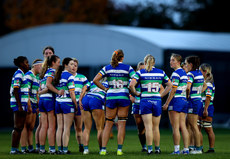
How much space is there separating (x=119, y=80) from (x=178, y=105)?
56.3 inches

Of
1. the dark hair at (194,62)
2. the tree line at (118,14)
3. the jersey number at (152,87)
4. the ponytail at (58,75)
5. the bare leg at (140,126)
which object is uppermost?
the tree line at (118,14)

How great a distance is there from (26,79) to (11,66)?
12.9 m

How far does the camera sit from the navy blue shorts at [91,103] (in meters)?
11.5

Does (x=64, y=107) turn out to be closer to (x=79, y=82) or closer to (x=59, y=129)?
(x=59, y=129)

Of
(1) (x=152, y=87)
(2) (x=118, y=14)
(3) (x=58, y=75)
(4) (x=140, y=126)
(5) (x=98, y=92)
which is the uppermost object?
(2) (x=118, y=14)

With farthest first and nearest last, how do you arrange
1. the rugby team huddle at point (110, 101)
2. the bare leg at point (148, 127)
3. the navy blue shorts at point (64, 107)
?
the navy blue shorts at point (64, 107)
the rugby team huddle at point (110, 101)
the bare leg at point (148, 127)

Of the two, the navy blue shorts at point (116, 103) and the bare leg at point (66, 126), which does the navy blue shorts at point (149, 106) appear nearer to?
the navy blue shorts at point (116, 103)

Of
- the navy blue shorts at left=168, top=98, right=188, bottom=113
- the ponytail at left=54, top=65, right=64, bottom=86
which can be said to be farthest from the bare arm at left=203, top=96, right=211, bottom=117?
the ponytail at left=54, top=65, right=64, bottom=86

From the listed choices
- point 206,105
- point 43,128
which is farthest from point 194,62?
point 43,128

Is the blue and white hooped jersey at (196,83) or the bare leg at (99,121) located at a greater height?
the blue and white hooped jersey at (196,83)

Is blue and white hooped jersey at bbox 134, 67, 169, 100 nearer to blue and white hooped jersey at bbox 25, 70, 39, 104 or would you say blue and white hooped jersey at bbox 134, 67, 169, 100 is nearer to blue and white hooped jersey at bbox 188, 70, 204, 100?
blue and white hooped jersey at bbox 188, 70, 204, 100

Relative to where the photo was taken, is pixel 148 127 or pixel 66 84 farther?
pixel 66 84

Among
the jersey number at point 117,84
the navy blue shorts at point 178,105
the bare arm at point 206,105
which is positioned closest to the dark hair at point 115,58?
the jersey number at point 117,84

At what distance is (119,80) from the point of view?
1093 cm
